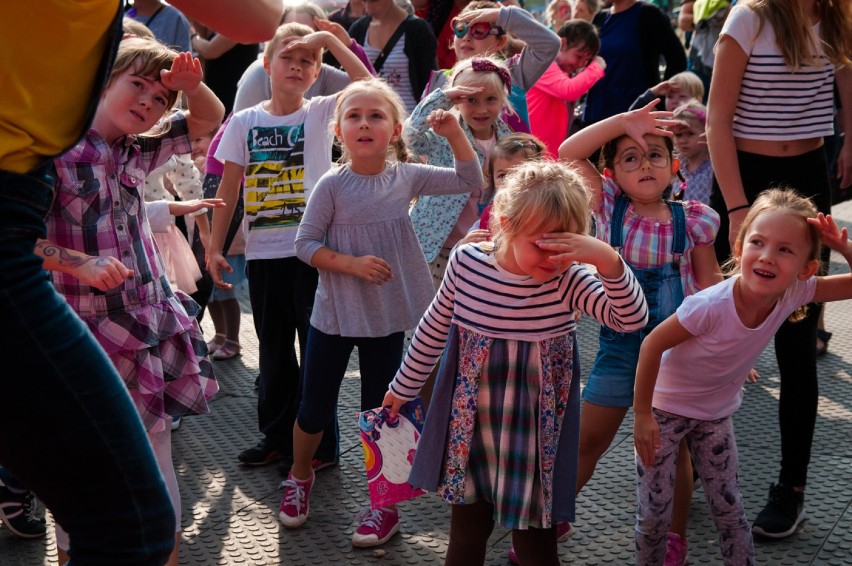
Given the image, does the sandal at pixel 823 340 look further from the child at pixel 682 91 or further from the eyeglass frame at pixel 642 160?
the eyeglass frame at pixel 642 160

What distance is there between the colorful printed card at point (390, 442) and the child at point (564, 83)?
329cm

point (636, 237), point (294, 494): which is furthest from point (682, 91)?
point (294, 494)

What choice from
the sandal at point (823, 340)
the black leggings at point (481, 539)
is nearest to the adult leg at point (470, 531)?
the black leggings at point (481, 539)

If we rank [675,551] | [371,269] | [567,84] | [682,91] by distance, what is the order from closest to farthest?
[675,551] → [371,269] → [682,91] → [567,84]

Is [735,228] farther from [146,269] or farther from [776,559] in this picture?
[146,269]

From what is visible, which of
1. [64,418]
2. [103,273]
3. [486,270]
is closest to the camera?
[64,418]

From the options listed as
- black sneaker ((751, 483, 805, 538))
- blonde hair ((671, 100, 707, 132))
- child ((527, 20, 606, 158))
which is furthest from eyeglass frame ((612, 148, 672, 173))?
child ((527, 20, 606, 158))

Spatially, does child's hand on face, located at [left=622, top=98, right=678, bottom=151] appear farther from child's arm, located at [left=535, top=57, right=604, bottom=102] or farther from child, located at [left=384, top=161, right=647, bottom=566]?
child's arm, located at [left=535, top=57, right=604, bottom=102]

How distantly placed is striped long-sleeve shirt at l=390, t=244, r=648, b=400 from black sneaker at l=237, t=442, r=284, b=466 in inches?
62.7

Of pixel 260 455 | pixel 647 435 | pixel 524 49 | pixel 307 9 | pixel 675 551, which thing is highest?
pixel 307 9

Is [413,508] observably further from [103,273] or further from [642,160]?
[103,273]

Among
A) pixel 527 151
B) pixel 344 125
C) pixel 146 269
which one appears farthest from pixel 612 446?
pixel 146 269

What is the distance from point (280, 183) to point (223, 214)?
10.1 inches

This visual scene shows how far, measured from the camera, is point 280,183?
3.96 m
